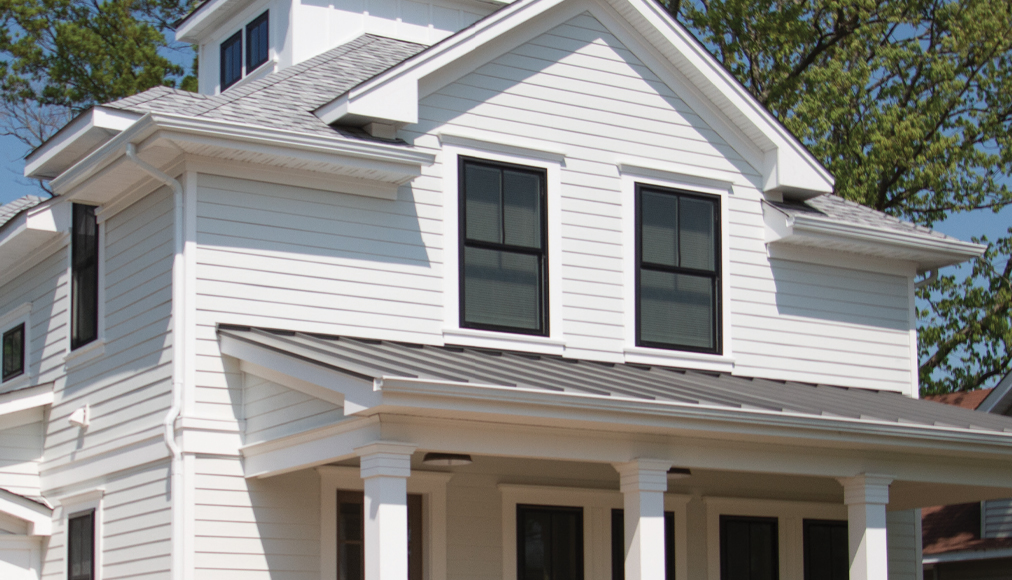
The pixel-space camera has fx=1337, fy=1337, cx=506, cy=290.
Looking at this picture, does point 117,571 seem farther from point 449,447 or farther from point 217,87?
point 217,87

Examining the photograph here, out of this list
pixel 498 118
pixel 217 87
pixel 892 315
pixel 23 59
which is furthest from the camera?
pixel 23 59

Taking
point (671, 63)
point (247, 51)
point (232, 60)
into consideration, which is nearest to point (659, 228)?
point (671, 63)

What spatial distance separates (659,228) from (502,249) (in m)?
2.00

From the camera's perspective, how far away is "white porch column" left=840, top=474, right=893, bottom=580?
1218cm

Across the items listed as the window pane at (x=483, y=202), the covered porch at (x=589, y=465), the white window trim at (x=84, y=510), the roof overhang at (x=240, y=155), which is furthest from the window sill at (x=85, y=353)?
the window pane at (x=483, y=202)

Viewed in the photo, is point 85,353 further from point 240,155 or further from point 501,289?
point 501,289

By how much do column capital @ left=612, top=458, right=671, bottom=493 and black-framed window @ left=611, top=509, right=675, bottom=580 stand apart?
9.18 feet

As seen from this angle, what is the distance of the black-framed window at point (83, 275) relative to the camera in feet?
45.0

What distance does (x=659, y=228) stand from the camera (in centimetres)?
1456

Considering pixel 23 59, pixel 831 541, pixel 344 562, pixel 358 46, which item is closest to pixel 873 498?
pixel 831 541

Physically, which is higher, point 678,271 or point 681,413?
point 678,271

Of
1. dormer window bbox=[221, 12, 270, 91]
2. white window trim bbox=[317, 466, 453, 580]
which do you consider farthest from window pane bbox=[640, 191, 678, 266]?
dormer window bbox=[221, 12, 270, 91]

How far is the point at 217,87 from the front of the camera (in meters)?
19.0

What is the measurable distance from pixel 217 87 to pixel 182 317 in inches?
315
